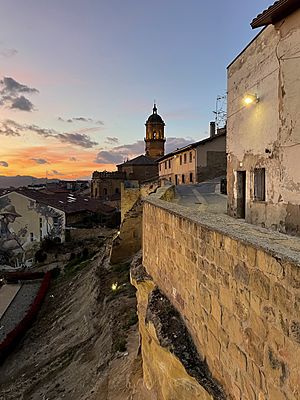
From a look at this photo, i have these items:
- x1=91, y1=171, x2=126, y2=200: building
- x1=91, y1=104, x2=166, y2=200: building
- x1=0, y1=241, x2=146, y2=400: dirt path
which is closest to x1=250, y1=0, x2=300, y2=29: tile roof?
x1=0, y1=241, x2=146, y2=400: dirt path

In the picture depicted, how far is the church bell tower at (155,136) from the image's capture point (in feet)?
223

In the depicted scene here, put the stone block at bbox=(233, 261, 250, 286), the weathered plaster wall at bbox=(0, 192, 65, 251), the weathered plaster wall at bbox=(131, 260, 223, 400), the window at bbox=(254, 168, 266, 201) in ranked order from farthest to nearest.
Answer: the weathered plaster wall at bbox=(0, 192, 65, 251) → the window at bbox=(254, 168, 266, 201) → the weathered plaster wall at bbox=(131, 260, 223, 400) → the stone block at bbox=(233, 261, 250, 286)

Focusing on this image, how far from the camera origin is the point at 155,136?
6906cm

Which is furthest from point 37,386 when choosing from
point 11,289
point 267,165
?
point 11,289

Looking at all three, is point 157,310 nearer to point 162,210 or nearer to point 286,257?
point 162,210

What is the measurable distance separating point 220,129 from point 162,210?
30.5 m

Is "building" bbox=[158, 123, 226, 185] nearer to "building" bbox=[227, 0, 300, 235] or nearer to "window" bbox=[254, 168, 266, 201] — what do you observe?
"building" bbox=[227, 0, 300, 235]

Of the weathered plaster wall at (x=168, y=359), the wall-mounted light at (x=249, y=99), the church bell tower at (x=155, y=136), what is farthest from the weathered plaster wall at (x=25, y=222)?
the church bell tower at (x=155, y=136)

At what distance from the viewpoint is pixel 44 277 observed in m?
29.6

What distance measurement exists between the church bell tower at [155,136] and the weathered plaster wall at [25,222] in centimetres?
3226

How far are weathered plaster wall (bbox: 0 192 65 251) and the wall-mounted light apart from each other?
95.9 ft

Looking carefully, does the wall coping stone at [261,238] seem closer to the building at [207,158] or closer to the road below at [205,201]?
the road below at [205,201]

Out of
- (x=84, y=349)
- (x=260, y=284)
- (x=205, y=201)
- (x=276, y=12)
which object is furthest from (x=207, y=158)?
(x=260, y=284)

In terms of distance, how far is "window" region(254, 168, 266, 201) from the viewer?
30.5 feet
